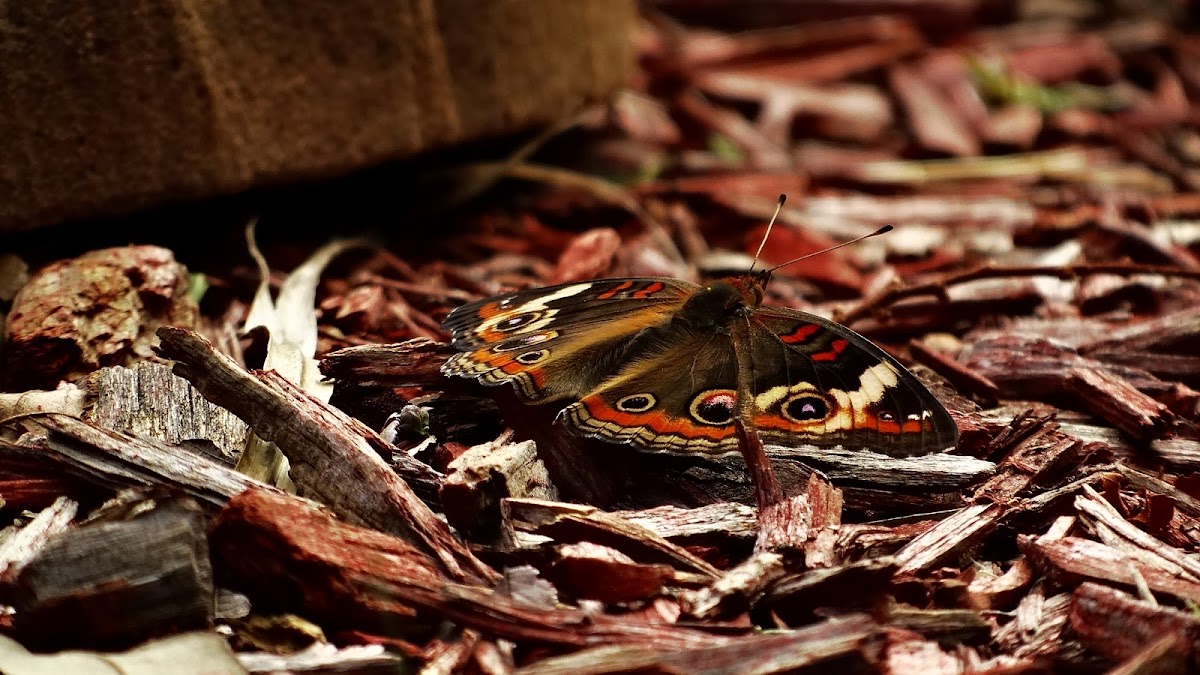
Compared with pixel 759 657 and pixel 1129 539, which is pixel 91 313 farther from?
pixel 1129 539

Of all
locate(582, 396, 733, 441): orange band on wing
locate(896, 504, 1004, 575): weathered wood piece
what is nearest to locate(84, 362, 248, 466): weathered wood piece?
locate(582, 396, 733, 441): orange band on wing

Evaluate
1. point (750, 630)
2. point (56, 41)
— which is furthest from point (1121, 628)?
point (56, 41)

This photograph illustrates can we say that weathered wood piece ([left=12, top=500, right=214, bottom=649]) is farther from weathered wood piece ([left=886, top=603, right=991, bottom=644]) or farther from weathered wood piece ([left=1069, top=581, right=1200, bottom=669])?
weathered wood piece ([left=1069, top=581, right=1200, bottom=669])

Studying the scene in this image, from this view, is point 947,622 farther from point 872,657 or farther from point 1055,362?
point 1055,362

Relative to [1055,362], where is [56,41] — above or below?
above

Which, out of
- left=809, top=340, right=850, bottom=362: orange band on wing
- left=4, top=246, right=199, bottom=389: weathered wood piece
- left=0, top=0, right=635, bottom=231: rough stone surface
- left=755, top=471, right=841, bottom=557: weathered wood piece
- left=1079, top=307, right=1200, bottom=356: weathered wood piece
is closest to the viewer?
left=755, top=471, right=841, bottom=557: weathered wood piece

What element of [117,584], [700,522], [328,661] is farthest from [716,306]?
[117,584]

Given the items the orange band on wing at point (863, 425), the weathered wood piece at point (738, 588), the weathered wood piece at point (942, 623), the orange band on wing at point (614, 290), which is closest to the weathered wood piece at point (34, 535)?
the weathered wood piece at point (738, 588)

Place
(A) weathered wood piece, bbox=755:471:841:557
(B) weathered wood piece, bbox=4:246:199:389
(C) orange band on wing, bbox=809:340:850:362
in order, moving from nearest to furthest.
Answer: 1. (A) weathered wood piece, bbox=755:471:841:557
2. (C) orange band on wing, bbox=809:340:850:362
3. (B) weathered wood piece, bbox=4:246:199:389
